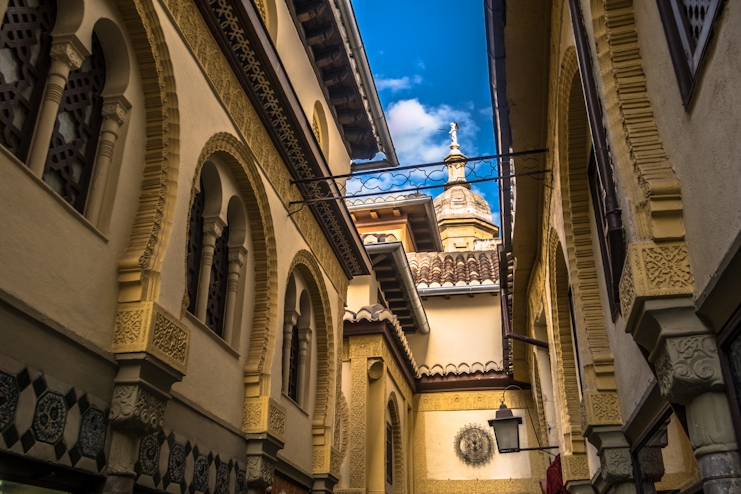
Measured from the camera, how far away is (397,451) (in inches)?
561

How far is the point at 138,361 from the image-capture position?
4586 mm

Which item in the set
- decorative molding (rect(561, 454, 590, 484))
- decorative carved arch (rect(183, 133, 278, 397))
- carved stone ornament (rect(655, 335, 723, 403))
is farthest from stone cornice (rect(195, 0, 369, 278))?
carved stone ornament (rect(655, 335, 723, 403))

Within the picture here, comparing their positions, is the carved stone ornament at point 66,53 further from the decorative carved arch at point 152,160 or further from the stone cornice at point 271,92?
the stone cornice at point 271,92

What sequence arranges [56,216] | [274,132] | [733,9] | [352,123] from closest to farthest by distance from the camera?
[733,9] → [56,216] → [274,132] → [352,123]

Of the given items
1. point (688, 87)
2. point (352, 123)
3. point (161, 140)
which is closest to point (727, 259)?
point (688, 87)

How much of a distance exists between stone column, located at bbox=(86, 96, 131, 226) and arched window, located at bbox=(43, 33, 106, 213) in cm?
4

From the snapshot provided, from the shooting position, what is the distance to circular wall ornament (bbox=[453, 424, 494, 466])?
15.5 m

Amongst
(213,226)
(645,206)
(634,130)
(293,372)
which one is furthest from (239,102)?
(645,206)

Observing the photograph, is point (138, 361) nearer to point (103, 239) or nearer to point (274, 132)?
point (103, 239)

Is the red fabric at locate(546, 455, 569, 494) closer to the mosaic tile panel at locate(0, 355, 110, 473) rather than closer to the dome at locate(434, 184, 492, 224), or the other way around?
the mosaic tile panel at locate(0, 355, 110, 473)

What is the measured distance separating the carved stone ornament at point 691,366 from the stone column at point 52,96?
347 cm

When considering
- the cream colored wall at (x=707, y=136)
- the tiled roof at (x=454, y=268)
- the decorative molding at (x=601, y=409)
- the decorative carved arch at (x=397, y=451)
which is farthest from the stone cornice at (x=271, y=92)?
the tiled roof at (x=454, y=268)

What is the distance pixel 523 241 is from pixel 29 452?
784 centimetres

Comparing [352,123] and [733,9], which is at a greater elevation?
[352,123]
